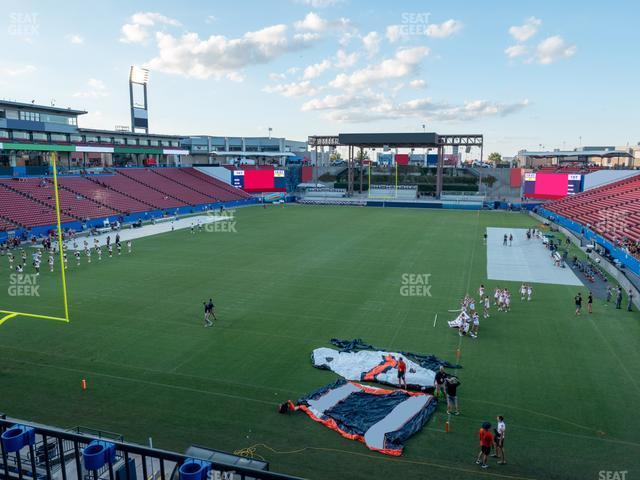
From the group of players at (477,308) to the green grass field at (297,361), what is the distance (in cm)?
67

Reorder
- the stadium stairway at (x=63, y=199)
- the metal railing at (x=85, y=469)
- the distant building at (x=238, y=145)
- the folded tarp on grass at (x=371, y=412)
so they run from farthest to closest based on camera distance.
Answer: the distant building at (x=238, y=145)
the stadium stairway at (x=63, y=199)
the folded tarp on grass at (x=371, y=412)
the metal railing at (x=85, y=469)

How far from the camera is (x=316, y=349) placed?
18203mm

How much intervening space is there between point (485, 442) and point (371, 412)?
3.51 m

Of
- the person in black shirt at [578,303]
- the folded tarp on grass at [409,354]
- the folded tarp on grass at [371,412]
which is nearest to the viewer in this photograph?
the folded tarp on grass at [371,412]

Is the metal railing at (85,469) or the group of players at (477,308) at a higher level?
the metal railing at (85,469)

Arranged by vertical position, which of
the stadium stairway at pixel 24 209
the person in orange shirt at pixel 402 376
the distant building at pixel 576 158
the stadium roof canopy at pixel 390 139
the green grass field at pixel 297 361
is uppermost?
the stadium roof canopy at pixel 390 139

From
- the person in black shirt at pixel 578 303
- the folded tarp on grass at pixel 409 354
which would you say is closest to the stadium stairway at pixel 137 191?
the folded tarp on grass at pixel 409 354

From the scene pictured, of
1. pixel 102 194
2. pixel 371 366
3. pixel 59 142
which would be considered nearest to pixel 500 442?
pixel 371 366

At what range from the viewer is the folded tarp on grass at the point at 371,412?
491 inches

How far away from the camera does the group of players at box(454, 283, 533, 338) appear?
20203 millimetres

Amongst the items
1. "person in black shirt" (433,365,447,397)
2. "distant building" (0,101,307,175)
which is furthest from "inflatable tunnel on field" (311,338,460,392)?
"distant building" (0,101,307,175)

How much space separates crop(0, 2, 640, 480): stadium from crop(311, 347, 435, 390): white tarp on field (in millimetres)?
77

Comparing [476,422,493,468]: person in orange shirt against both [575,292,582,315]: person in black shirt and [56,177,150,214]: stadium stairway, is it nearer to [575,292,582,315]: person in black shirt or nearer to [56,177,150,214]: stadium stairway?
[575,292,582,315]: person in black shirt

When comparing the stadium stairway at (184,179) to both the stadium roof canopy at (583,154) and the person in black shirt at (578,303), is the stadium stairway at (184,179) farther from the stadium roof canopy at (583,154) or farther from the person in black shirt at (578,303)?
the stadium roof canopy at (583,154)
